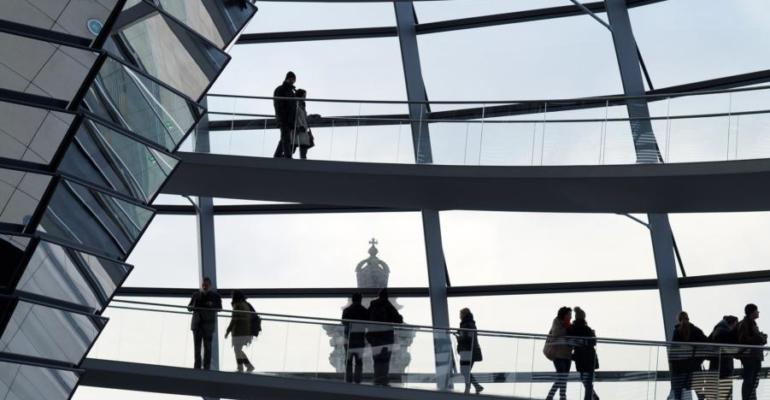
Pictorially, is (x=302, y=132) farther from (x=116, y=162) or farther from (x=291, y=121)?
(x=116, y=162)

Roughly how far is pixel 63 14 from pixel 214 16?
202 centimetres

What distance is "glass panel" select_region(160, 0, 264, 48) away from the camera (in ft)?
26.1

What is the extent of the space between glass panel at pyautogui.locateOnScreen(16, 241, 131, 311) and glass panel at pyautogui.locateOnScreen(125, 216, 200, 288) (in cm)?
1565

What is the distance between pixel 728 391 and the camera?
54.6 ft

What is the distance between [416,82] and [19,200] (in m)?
16.4

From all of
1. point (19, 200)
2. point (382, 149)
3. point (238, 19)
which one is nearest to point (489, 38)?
point (382, 149)

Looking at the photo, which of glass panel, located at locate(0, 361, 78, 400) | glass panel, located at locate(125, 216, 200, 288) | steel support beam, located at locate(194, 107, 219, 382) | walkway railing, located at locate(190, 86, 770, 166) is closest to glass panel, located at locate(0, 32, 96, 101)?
glass panel, located at locate(0, 361, 78, 400)

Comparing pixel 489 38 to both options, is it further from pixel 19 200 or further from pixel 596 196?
pixel 19 200

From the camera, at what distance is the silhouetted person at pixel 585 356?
1766 cm

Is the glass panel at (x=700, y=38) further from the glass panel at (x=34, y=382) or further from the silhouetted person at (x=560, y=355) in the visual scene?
the glass panel at (x=34, y=382)

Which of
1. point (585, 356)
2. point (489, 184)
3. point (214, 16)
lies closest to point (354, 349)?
point (585, 356)

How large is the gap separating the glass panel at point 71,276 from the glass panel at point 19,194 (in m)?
0.23

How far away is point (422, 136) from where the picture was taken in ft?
70.7

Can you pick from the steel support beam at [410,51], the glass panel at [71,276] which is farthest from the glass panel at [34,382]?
the steel support beam at [410,51]
